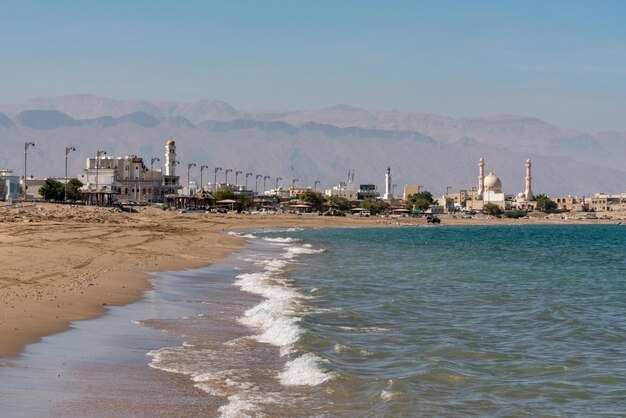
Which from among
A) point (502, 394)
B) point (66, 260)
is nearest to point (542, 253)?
point (66, 260)

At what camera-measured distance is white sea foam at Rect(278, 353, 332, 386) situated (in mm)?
15914

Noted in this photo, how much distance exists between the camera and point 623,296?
32.2 m

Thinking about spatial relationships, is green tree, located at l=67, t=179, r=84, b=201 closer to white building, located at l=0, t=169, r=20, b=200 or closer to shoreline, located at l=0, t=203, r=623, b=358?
white building, located at l=0, t=169, r=20, b=200

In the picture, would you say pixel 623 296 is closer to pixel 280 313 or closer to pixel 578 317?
pixel 578 317

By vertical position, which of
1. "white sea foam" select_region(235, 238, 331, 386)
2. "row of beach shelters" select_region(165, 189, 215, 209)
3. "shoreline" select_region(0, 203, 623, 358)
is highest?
"row of beach shelters" select_region(165, 189, 215, 209)

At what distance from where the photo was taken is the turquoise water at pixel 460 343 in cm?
1473

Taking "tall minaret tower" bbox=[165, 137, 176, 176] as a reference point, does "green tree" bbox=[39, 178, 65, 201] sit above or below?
below

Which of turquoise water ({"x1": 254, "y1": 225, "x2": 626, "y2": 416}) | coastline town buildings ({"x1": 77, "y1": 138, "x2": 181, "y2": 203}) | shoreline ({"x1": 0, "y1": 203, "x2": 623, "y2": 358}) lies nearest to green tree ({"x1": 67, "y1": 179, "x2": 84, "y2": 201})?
coastline town buildings ({"x1": 77, "y1": 138, "x2": 181, "y2": 203})

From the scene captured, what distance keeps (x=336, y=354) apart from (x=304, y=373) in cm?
214

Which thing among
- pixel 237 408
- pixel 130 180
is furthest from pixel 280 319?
pixel 130 180

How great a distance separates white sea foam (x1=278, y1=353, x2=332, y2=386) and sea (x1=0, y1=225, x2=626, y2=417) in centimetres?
4

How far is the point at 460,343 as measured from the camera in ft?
65.5

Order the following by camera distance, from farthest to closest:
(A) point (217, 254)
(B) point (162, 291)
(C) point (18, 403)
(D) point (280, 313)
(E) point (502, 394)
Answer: (A) point (217, 254), (B) point (162, 291), (D) point (280, 313), (E) point (502, 394), (C) point (18, 403)

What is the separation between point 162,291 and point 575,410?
55.3 ft
